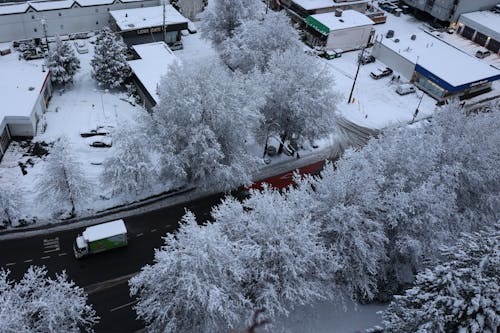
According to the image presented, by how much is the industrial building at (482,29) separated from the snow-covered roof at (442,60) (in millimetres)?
10710

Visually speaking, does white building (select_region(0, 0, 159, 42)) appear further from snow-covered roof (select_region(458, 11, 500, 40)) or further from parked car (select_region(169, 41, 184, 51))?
snow-covered roof (select_region(458, 11, 500, 40))

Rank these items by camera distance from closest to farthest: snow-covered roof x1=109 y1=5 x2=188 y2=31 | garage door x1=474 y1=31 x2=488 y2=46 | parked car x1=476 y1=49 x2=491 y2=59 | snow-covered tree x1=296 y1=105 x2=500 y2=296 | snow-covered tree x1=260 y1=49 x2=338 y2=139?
snow-covered tree x1=296 y1=105 x2=500 y2=296, snow-covered tree x1=260 y1=49 x2=338 y2=139, snow-covered roof x1=109 y1=5 x2=188 y2=31, parked car x1=476 y1=49 x2=491 y2=59, garage door x1=474 y1=31 x2=488 y2=46

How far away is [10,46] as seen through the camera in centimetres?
5169

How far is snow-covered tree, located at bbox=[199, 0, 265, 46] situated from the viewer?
53000mm

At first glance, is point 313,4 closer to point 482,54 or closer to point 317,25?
point 317,25

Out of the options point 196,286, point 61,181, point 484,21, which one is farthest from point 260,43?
point 484,21

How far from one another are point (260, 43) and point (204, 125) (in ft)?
59.2

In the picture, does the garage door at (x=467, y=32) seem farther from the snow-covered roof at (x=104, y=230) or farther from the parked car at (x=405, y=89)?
the snow-covered roof at (x=104, y=230)

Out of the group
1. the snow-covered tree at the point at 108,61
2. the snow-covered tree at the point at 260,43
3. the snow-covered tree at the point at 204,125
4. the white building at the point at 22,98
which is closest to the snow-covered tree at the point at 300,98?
the snow-covered tree at the point at 204,125

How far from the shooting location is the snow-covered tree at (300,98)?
126ft

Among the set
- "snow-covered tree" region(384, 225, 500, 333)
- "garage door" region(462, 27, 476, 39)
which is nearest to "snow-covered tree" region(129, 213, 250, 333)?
"snow-covered tree" region(384, 225, 500, 333)

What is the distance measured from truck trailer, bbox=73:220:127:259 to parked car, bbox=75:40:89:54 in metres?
30.5

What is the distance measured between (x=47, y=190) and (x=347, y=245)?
74.0 ft

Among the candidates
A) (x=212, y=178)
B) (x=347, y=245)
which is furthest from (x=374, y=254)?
(x=212, y=178)
